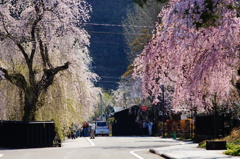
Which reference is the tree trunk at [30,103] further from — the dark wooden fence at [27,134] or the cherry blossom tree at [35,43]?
the dark wooden fence at [27,134]

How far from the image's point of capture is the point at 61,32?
109ft

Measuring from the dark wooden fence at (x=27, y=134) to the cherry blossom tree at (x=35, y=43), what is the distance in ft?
4.42

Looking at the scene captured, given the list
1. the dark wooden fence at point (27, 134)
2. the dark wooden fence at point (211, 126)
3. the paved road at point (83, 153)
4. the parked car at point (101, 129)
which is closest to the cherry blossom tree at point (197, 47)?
the paved road at point (83, 153)

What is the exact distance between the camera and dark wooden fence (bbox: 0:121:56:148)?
103 feet

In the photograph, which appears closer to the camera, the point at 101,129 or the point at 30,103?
the point at 30,103

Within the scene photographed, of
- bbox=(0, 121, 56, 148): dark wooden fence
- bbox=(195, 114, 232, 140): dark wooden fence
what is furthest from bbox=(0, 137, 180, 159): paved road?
bbox=(195, 114, 232, 140): dark wooden fence

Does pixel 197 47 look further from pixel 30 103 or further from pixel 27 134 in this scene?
pixel 30 103

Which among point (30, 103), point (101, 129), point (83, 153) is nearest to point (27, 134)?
point (30, 103)

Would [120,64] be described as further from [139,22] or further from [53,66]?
[53,66]

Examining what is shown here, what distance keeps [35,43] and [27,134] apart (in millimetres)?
5743

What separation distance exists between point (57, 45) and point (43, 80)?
2501 millimetres

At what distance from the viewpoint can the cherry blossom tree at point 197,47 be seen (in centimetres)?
1759

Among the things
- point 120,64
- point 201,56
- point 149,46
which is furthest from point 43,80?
point 120,64

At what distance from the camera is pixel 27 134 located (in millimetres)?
31641
